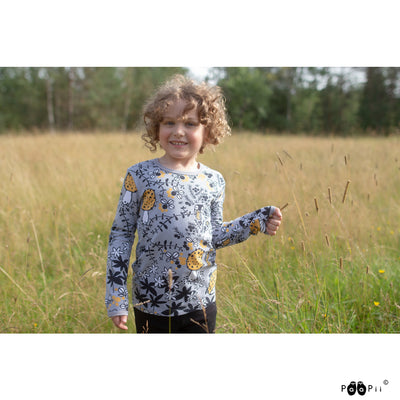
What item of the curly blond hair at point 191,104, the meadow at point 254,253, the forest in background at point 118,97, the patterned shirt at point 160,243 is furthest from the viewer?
the forest in background at point 118,97

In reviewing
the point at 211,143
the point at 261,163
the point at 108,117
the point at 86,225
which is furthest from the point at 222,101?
the point at 108,117

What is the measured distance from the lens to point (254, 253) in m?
2.16

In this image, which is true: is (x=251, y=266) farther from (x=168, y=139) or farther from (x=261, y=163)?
(x=261, y=163)

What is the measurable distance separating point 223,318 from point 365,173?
297 centimetres

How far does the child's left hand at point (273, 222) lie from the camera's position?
4.32 feet

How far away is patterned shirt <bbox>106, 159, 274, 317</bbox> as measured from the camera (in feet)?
3.97

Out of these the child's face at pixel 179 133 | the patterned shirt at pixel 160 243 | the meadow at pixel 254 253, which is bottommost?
the meadow at pixel 254 253

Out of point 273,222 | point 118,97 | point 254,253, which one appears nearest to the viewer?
point 273,222

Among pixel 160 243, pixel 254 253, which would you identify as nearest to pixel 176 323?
pixel 160 243

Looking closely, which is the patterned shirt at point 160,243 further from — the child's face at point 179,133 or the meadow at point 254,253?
the meadow at point 254,253

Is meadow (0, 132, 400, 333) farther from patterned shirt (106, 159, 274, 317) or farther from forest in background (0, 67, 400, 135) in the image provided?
forest in background (0, 67, 400, 135)

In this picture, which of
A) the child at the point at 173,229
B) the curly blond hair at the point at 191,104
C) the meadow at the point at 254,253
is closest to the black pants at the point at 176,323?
the child at the point at 173,229

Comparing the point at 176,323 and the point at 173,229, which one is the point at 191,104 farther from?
the point at 176,323

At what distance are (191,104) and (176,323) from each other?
35.0 inches
